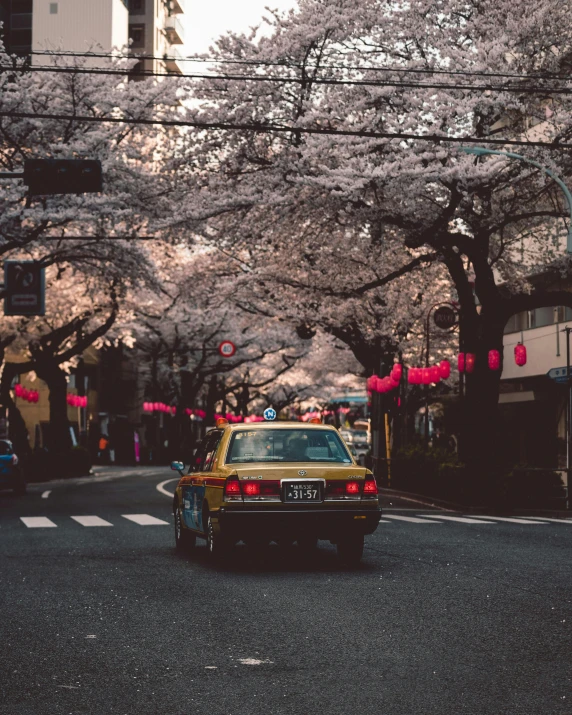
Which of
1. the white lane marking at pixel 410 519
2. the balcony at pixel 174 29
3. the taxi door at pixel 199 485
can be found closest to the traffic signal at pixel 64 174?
the taxi door at pixel 199 485

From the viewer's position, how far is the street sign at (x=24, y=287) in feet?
107

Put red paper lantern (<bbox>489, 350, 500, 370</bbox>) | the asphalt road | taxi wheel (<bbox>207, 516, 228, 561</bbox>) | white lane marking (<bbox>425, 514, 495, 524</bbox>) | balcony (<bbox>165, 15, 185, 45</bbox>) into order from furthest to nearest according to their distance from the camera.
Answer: balcony (<bbox>165, 15, 185, 45</bbox>) < red paper lantern (<bbox>489, 350, 500, 370</bbox>) < white lane marking (<bbox>425, 514, 495, 524</bbox>) < taxi wheel (<bbox>207, 516, 228, 561</bbox>) < the asphalt road

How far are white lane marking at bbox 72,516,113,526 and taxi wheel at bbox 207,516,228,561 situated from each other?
7.76 metres

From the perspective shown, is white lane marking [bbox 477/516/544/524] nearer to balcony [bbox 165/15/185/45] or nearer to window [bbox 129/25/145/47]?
window [bbox 129/25/145/47]

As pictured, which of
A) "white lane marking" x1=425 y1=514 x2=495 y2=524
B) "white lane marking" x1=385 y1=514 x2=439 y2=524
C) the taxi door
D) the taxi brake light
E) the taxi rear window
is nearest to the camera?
the taxi brake light

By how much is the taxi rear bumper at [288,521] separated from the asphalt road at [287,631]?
470 millimetres

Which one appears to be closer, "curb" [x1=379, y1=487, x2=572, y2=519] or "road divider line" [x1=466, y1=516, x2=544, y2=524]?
"road divider line" [x1=466, y1=516, x2=544, y2=524]

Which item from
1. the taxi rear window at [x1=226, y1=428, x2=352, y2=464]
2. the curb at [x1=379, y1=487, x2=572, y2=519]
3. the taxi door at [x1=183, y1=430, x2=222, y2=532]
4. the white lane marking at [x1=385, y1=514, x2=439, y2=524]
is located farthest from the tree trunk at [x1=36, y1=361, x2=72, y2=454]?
the taxi rear window at [x1=226, y1=428, x2=352, y2=464]

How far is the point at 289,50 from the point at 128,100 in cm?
565

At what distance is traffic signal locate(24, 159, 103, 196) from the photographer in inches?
864

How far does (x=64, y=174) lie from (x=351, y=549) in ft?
37.3

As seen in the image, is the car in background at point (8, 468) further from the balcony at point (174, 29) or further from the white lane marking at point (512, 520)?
the balcony at point (174, 29)

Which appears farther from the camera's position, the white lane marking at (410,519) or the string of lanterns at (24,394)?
the string of lanterns at (24,394)

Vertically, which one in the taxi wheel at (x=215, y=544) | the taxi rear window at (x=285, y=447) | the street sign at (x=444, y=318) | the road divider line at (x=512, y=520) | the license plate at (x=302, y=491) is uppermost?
the street sign at (x=444, y=318)
